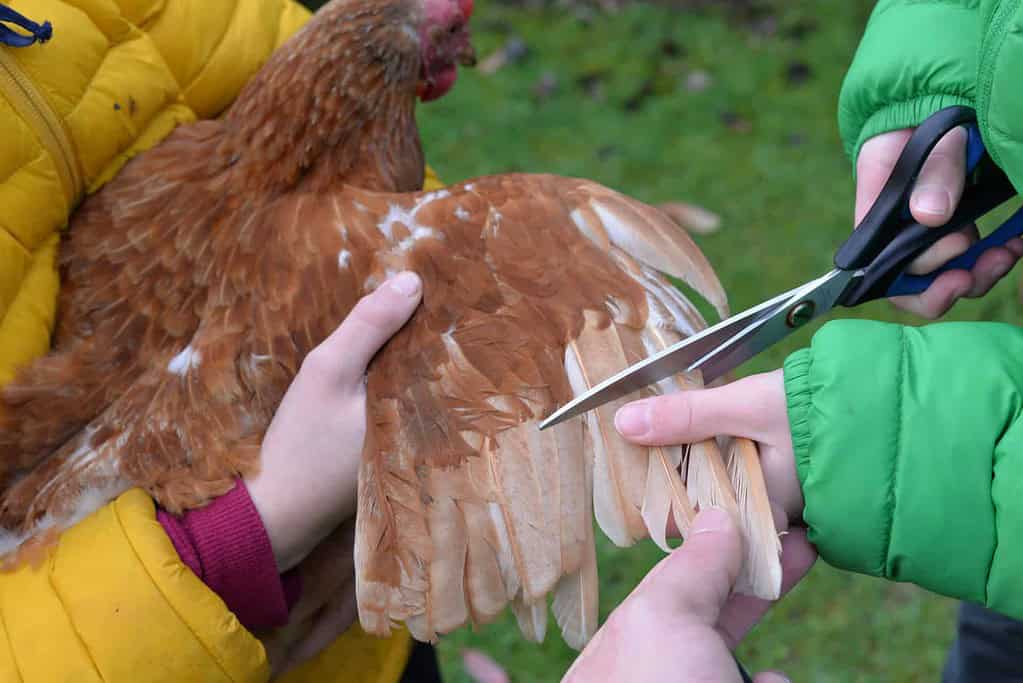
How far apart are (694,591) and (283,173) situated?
934mm

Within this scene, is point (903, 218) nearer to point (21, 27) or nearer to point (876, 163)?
point (876, 163)

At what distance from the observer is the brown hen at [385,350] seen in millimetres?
1254

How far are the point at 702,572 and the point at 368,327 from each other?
0.56 m

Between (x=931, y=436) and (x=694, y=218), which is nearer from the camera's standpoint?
(x=931, y=436)

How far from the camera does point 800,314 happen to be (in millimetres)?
1340

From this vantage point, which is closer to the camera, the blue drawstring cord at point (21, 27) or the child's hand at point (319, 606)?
the blue drawstring cord at point (21, 27)

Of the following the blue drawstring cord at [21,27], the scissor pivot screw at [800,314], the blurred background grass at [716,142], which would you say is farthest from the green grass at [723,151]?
the blue drawstring cord at [21,27]

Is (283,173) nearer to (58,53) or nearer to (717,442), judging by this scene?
(58,53)

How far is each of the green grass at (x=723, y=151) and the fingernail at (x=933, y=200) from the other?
1777mm

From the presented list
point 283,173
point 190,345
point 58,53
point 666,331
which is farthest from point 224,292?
point 666,331

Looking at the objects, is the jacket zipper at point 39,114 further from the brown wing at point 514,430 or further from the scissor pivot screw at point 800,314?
the scissor pivot screw at point 800,314

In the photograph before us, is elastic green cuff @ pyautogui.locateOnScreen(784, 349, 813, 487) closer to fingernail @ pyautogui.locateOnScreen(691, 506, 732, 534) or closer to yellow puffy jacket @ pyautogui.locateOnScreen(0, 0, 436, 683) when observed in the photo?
fingernail @ pyautogui.locateOnScreen(691, 506, 732, 534)

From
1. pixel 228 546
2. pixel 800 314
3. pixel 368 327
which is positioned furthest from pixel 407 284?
pixel 800 314

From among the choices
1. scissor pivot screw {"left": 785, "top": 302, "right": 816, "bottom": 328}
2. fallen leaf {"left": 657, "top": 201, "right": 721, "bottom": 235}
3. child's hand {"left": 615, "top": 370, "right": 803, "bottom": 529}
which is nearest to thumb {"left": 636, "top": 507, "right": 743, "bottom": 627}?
child's hand {"left": 615, "top": 370, "right": 803, "bottom": 529}
